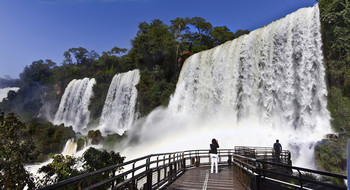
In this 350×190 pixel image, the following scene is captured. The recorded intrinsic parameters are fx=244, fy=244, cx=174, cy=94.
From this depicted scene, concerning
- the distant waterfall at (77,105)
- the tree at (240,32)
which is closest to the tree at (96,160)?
the distant waterfall at (77,105)

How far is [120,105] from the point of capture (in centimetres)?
4306

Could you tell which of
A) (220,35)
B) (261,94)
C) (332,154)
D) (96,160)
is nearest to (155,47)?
(220,35)

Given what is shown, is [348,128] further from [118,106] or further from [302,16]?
[118,106]

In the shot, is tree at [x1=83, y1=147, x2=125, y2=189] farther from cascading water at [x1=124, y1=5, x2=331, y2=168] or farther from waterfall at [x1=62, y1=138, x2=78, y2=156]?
waterfall at [x1=62, y1=138, x2=78, y2=156]

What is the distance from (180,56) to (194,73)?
1291 cm

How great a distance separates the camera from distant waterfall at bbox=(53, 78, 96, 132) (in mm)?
54000

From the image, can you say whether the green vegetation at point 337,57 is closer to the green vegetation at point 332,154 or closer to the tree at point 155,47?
the green vegetation at point 332,154

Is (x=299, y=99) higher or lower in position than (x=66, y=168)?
higher

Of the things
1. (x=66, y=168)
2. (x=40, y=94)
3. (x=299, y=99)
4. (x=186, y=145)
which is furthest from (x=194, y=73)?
(x=40, y=94)

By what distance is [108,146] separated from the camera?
33.5 metres

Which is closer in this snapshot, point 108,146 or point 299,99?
point 299,99

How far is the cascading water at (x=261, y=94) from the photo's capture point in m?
20.4

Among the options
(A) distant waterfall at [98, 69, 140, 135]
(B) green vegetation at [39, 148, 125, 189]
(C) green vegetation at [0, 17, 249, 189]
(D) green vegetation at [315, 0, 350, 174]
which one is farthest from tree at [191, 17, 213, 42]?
(B) green vegetation at [39, 148, 125, 189]

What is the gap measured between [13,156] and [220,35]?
166 ft
